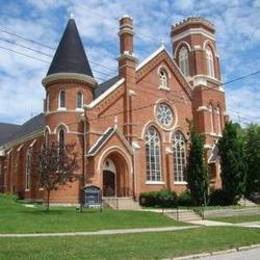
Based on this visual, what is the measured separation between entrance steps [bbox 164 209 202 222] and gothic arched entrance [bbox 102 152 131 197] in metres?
8.02

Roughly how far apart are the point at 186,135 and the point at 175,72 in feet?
20.8

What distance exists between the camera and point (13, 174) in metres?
48.5

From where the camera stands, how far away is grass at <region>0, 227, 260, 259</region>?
12.5 m

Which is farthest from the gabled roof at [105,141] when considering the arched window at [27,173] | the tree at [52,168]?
the arched window at [27,173]

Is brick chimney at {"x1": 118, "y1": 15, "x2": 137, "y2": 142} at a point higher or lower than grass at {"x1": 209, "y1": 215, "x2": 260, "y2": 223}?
higher

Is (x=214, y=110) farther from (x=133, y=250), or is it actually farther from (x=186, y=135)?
(x=133, y=250)

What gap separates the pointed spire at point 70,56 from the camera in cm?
Answer: 3725

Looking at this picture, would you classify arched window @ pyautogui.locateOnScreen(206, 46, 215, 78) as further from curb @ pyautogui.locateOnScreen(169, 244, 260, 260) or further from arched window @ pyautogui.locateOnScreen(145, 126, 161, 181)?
curb @ pyautogui.locateOnScreen(169, 244, 260, 260)

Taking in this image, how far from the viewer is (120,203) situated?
34562 mm

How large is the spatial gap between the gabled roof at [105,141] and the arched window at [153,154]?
125 inches

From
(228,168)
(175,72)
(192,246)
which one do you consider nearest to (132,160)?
(228,168)

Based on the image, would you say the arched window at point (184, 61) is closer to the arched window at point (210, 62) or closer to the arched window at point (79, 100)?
the arched window at point (210, 62)

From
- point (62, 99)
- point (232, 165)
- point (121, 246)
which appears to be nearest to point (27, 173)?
point (62, 99)

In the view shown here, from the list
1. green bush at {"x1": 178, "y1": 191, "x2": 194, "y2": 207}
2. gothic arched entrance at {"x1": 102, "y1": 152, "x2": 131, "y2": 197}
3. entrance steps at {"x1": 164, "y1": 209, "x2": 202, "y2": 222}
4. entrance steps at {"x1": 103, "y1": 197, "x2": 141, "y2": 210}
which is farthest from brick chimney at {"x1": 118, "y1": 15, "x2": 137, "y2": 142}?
entrance steps at {"x1": 164, "y1": 209, "x2": 202, "y2": 222}
